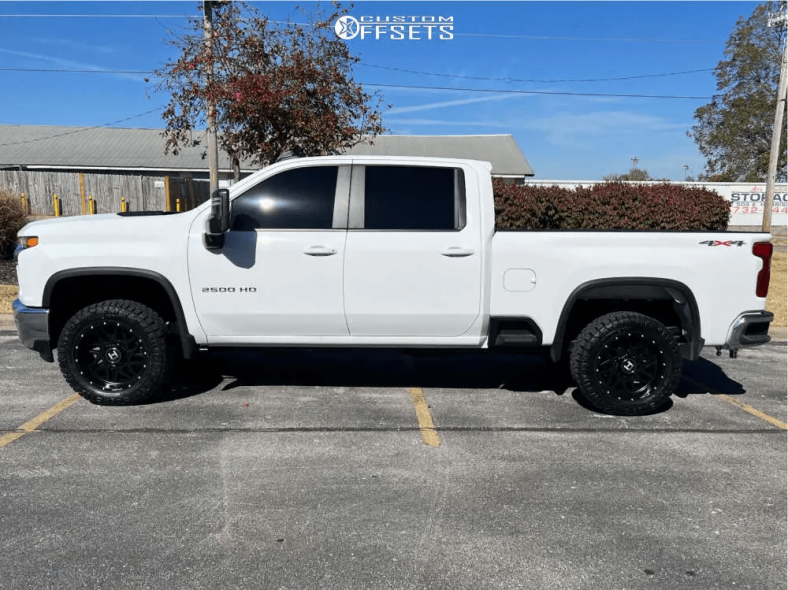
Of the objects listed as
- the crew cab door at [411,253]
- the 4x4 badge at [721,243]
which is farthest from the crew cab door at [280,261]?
the 4x4 badge at [721,243]

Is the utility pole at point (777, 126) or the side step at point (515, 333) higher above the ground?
the utility pole at point (777, 126)

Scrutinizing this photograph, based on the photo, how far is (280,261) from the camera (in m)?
4.94

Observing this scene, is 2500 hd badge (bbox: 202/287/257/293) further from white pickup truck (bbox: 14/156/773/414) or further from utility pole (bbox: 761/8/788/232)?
utility pole (bbox: 761/8/788/232)

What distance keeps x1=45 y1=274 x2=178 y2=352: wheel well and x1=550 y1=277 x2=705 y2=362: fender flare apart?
3.02 meters

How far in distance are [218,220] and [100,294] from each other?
137cm

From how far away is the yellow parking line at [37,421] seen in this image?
4.51 metres

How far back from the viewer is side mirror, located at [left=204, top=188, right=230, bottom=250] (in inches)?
184

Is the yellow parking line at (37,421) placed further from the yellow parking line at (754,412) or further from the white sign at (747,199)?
the white sign at (747,199)

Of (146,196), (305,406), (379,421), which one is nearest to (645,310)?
(379,421)

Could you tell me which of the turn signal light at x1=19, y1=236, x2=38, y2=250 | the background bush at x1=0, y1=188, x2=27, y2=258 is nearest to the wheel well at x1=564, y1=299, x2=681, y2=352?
the turn signal light at x1=19, y1=236, x2=38, y2=250

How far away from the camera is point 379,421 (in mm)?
4988

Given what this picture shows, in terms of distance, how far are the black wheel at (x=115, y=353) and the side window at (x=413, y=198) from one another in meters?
1.91

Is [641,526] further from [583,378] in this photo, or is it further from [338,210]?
[338,210]

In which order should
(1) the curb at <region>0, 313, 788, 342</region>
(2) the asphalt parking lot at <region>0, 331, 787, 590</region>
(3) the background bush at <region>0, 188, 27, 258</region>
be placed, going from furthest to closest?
1. (3) the background bush at <region>0, 188, 27, 258</region>
2. (1) the curb at <region>0, 313, 788, 342</region>
3. (2) the asphalt parking lot at <region>0, 331, 787, 590</region>
